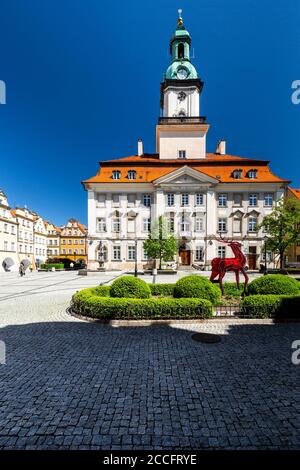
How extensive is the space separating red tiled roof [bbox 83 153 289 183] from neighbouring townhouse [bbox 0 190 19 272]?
1774 centimetres

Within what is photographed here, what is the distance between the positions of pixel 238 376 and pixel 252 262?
34.5 m

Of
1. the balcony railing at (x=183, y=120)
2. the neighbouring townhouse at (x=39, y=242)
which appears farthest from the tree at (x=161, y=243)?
the neighbouring townhouse at (x=39, y=242)

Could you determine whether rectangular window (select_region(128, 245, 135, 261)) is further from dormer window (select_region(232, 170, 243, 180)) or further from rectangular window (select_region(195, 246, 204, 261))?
dormer window (select_region(232, 170, 243, 180))

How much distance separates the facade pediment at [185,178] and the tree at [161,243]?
628cm

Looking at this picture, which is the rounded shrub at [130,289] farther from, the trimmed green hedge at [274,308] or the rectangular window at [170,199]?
the rectangular window at [170,199]

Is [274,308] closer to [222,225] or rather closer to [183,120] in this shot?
[222,225]

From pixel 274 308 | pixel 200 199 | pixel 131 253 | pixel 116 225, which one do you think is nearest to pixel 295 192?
pixel 200 199

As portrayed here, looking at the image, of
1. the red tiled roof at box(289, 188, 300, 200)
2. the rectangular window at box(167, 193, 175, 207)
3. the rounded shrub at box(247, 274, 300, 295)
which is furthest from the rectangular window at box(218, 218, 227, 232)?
the rounded shrub at box(247, 274, 300, 295)

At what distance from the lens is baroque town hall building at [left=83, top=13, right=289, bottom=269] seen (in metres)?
36.0

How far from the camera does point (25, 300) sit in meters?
13.4

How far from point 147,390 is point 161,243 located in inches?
1075

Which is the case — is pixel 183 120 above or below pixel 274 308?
above

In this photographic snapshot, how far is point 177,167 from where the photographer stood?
37.9m
